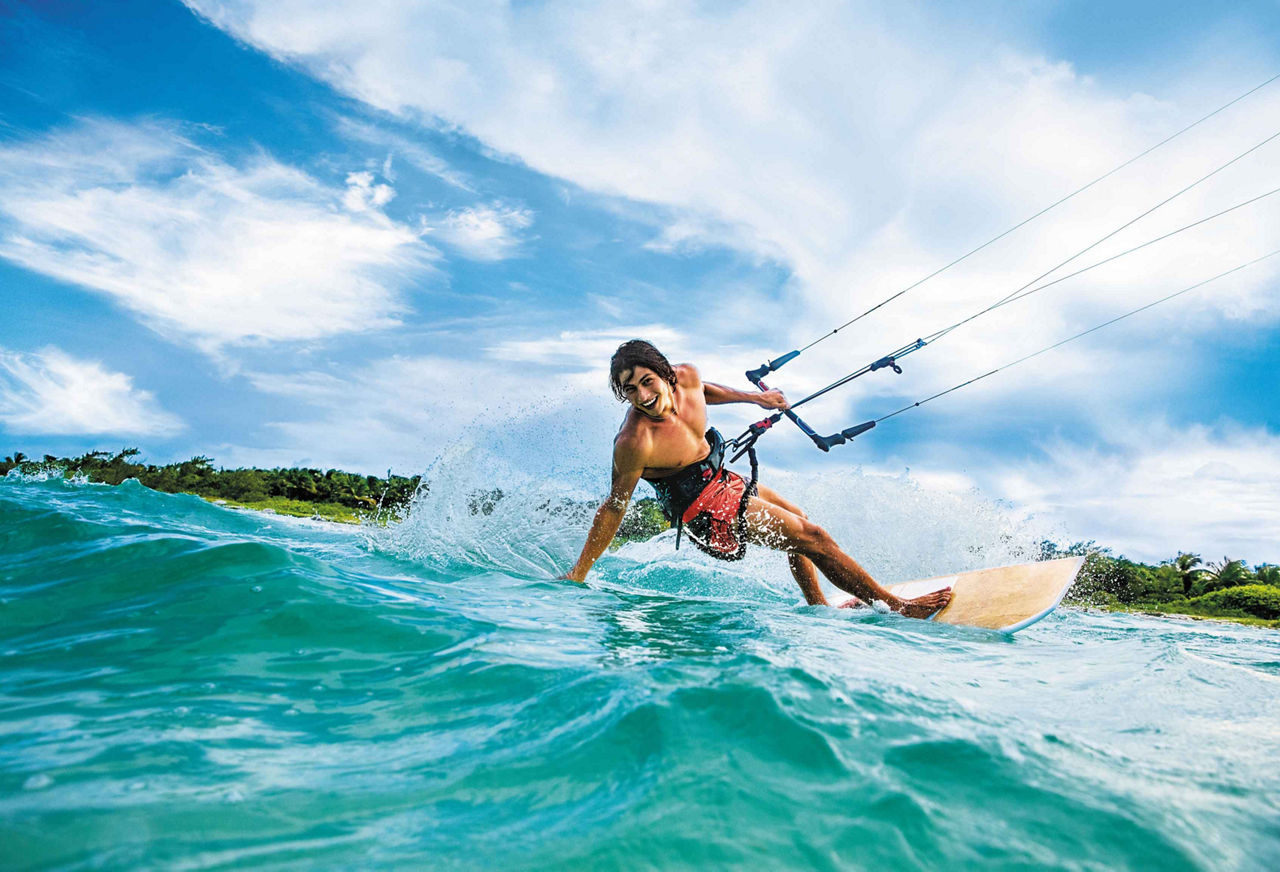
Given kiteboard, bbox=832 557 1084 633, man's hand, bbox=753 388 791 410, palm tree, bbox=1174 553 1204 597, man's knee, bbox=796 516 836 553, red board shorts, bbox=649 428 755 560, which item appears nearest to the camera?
kiteboard, bbox=832 557 1084 633

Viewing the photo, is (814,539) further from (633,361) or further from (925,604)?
(633,361)

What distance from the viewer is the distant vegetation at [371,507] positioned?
16453 millimetres

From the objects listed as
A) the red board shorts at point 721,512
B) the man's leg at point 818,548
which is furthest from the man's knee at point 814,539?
the red board shorts at point 721,512

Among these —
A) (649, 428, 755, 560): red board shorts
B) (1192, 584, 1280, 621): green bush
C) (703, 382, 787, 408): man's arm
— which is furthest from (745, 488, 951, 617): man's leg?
(1192, 584, 1280, 621): green bush

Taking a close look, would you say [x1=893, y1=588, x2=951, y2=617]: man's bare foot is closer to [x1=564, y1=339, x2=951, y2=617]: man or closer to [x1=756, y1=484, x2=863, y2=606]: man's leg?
[x1=564, y1=339, x2=951, y2=617]: man

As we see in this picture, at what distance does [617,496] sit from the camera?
16.4ft

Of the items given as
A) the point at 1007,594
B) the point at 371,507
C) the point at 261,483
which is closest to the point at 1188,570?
the point at 1007,594

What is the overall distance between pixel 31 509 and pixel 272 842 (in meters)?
6.90

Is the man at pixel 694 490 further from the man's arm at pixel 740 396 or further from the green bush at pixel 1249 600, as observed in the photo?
the green bush at pixel 1249 600

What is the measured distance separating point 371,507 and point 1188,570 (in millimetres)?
21513

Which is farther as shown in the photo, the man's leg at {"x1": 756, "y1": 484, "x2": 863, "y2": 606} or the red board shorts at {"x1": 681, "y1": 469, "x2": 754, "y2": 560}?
the man's leg at {"x1": 756, "y1": 484, "x2": 863, "y2": 606}

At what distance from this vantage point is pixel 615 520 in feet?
16.3

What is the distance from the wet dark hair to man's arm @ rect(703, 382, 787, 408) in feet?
2.96

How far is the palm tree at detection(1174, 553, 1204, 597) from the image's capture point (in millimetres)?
18844
